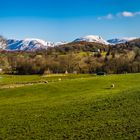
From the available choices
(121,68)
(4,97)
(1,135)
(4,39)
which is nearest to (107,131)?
(1,135)

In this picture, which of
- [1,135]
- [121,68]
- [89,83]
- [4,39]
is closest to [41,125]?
[1,135]

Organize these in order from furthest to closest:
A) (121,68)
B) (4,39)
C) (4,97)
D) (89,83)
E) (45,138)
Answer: (121,68) → (4,39) → (89,83) → (4,97) → (45,138)

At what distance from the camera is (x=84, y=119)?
2608 cm

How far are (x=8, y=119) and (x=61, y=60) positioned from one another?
15978 cm

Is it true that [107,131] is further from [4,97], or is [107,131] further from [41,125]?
[4,97]

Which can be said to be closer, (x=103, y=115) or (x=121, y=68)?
(x=103, y=115)

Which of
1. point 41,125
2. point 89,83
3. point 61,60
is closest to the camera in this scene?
point 41,125

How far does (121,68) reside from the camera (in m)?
159

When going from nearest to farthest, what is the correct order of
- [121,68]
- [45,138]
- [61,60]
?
[45,138] → [121,68] → [61,60]

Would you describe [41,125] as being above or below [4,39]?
below

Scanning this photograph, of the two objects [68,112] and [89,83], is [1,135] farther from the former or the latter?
[89,83]

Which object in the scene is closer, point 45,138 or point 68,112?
point 45,138

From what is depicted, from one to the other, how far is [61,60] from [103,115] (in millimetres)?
161706

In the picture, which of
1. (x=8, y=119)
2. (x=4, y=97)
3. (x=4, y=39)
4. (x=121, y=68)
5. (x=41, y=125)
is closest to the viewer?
(x=41, y=125)
